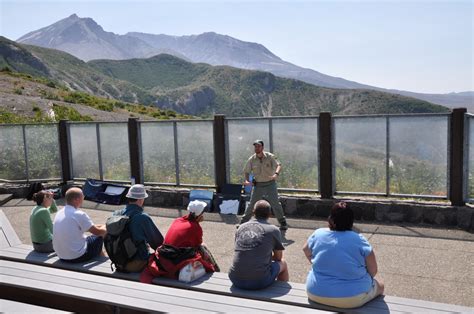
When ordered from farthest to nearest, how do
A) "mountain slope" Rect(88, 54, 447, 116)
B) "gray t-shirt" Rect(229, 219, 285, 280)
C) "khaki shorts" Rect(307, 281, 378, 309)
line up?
1. "mountain slope" Rect(88, 54, 447, 116)
2. "gray t-shirt" Rect(229, 219, 285, 280)
3. "khaki shorts" Rect(307, 281, 378, 309)

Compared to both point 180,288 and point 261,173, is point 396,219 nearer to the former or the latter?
point 261,173

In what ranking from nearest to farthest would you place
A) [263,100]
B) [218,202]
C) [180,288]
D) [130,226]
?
1. [180,288]
2. [130,226]
3. [218,202]
4. [263,100]

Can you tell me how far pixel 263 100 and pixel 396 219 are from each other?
16613 cm

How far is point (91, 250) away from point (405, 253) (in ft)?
15.3

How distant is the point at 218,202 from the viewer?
1121cm

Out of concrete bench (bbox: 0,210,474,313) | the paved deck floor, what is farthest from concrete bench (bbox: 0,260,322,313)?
the paved deck floor

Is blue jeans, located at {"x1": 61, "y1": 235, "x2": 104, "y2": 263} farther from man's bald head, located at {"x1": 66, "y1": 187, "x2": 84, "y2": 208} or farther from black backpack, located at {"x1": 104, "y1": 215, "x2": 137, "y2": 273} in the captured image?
black backpack, located at {"x1": 104, "y1": 215, "x2": 137, "y2": 273}

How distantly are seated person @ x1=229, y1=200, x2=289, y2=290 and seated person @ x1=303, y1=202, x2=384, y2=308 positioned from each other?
0.55 m

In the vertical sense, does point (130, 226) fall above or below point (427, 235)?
above

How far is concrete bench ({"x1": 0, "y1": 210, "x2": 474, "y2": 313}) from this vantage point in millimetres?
4195

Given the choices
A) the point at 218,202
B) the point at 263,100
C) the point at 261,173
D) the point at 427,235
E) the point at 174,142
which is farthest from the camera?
the point at 263,100

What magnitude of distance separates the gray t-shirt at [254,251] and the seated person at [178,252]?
1.86ft

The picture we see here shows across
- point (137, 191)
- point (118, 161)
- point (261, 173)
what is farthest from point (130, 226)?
point (118, 161)

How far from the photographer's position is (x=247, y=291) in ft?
15.9
